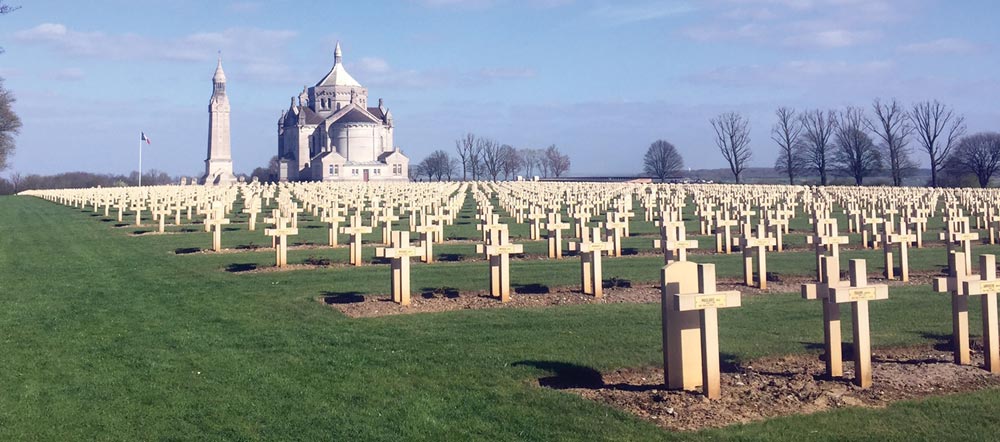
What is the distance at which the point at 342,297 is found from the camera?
12.3 m

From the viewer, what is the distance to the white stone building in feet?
316

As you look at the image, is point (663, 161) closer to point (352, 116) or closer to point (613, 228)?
point (352, 116)

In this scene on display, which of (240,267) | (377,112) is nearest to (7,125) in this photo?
(240,267)

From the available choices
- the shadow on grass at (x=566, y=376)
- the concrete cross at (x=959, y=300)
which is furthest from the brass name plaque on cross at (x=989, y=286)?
the shadow on grass at (x=566, y=376)

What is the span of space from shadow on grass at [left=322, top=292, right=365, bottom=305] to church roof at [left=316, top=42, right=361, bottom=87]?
103 metres

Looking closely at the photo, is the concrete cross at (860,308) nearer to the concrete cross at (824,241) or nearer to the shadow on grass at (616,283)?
the concrete cross at (824,241)

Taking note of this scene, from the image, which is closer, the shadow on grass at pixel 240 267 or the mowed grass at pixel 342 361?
the mowed grass at pixel 342 361

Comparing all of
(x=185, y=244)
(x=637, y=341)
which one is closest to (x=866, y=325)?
(x=637, y=341)

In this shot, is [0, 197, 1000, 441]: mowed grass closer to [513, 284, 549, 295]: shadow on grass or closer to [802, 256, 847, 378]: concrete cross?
[513, 284, 549, 295]: shadow on grass

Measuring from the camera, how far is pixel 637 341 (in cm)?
875

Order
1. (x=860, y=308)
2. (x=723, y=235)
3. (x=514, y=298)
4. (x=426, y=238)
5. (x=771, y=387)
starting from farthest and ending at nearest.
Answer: (x=723, y=235), (x=426, y=238), (x=514, y=298), (x=860, y=308), (x=771, y=387)

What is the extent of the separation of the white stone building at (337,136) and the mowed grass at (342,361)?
271 feet

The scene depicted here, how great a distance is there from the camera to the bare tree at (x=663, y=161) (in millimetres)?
113656

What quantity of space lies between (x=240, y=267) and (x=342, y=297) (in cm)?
498
